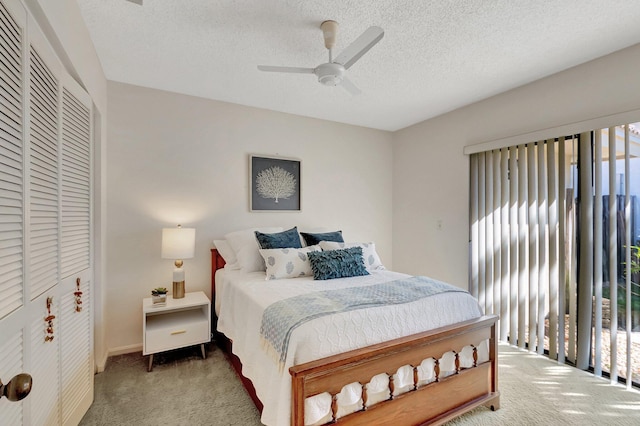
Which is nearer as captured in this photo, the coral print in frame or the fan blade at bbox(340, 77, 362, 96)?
the fan blade at bbox(340, 77, 362, 96)

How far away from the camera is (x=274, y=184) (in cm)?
356

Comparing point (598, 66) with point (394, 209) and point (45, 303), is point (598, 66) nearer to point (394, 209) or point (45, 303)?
point (394, 209)

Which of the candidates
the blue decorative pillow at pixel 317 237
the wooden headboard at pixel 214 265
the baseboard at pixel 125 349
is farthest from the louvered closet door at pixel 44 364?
the blue decorative pillow at pixel 317 237

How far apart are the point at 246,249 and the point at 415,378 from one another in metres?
1.86

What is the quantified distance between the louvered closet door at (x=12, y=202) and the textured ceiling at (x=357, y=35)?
936 mm

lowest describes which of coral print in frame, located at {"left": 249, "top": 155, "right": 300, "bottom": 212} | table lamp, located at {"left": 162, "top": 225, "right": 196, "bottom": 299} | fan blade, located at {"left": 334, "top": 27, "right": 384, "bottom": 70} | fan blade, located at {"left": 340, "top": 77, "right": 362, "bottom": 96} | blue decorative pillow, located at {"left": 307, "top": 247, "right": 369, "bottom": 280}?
blue decorative pillow, located at {"left": 307, "top": 247, "right": 369, "bottom": 280}

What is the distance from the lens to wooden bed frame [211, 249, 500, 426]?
1.40m

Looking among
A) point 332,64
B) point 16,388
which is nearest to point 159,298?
point 16,388

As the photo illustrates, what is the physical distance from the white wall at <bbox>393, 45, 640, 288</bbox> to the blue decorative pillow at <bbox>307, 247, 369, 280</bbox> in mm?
1500

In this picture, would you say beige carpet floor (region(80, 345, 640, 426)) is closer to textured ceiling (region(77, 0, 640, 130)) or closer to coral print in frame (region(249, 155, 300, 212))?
coral print in frame (region(249, 155, 300, 212))

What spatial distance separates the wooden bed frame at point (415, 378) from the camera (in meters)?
1.40

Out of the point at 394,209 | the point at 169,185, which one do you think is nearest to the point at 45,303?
the point at 169,185

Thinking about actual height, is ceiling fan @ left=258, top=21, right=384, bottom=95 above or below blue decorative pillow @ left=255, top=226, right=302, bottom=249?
above

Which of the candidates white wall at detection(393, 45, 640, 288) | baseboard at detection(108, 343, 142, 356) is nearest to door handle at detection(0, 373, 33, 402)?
baseboard at detection(108, 343, 142, 356)
